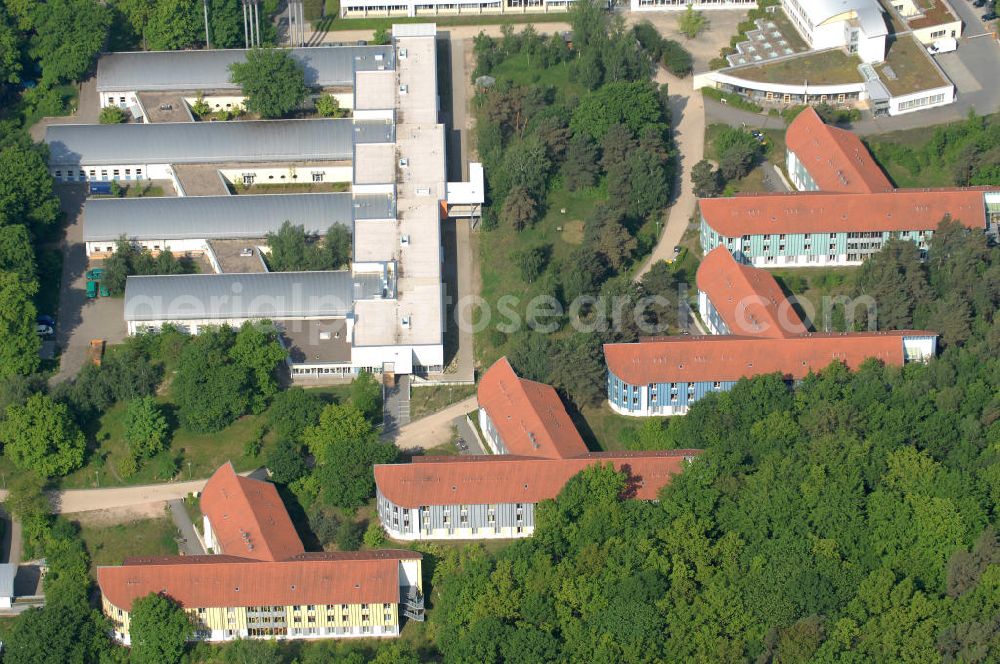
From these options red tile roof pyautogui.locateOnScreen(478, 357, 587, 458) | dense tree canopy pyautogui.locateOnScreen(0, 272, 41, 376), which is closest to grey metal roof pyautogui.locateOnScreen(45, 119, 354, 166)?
dense tree canopy pyautogui.locateOnScreen(0, 272, 41, 376)

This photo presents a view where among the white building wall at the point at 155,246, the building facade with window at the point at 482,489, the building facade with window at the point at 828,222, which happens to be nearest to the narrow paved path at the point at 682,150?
the building facade with window at the point at 828,222

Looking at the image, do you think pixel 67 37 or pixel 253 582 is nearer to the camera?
pixel 253 582

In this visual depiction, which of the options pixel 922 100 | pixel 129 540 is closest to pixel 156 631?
pixel 129 540

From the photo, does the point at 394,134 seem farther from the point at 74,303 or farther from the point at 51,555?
the point at 51,555

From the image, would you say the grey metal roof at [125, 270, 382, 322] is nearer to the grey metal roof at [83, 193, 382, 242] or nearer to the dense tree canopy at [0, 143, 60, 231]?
the grey metal roof at [83, 193, 382, 242]

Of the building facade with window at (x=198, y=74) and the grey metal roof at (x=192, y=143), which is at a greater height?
the building facade with window at (x=198, y=74)

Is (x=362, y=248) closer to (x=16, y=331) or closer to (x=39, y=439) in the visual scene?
(x=16, y=331)

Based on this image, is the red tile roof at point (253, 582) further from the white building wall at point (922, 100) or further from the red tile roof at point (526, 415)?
the white building wall at point (922, 100)
